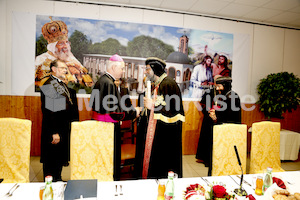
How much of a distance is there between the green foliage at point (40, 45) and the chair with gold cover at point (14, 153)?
232cm

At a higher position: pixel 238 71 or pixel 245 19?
pixel 245 19

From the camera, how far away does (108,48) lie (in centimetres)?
376

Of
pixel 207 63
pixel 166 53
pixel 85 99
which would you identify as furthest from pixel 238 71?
pixel 85 99

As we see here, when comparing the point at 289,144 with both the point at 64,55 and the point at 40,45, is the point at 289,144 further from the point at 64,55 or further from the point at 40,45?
the point at 40,45

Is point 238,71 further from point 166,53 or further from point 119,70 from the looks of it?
point 119,70

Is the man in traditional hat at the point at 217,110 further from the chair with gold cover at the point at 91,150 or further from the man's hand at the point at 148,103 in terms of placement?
the chair with gold cover at the point at 91,150

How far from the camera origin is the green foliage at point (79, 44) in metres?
3.62

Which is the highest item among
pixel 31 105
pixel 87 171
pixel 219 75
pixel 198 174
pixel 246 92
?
pixel 219 75

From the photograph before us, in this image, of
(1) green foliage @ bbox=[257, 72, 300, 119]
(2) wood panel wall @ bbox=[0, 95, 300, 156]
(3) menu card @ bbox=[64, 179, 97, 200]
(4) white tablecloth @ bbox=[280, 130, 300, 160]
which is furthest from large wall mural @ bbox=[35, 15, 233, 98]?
(3) menu card @ bbox=[64, 179, 97, 200]

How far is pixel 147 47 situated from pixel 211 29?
1.57m

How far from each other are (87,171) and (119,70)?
4.75 ft

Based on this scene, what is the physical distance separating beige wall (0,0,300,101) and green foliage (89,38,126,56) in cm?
48

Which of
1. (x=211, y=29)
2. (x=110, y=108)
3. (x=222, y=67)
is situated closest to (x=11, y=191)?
(x=110, y=108)

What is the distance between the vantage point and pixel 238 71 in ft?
14.3
